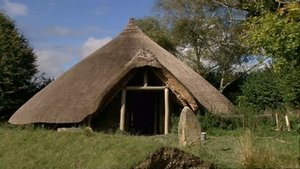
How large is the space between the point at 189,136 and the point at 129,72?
27.6 feet

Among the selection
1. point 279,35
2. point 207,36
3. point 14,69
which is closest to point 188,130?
point 279,35

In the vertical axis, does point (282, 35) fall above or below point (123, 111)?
above

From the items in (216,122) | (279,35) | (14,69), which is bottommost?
(216,122)

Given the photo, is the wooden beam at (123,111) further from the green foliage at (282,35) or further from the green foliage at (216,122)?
the green foliage at (282,35)

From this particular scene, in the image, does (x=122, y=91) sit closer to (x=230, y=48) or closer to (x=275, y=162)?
(x=275, y=162)

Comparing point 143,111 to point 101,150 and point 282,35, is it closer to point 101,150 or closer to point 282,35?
point 101,150

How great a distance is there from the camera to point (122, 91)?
885 inches

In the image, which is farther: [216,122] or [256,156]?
[216,122]

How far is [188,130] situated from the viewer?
46.8 feet

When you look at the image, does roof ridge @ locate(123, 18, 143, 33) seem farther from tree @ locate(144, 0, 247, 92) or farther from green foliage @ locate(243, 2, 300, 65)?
green foliage @ locate(243, 2, 300, 65)

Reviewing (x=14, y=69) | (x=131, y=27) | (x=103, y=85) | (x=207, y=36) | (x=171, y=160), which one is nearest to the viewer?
(x=171, y=160)

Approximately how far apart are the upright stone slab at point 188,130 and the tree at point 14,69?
1829cm

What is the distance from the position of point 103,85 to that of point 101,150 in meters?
9.23

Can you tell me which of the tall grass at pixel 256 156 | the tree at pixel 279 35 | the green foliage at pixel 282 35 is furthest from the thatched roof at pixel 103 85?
the tall grass at pixel 256 156
